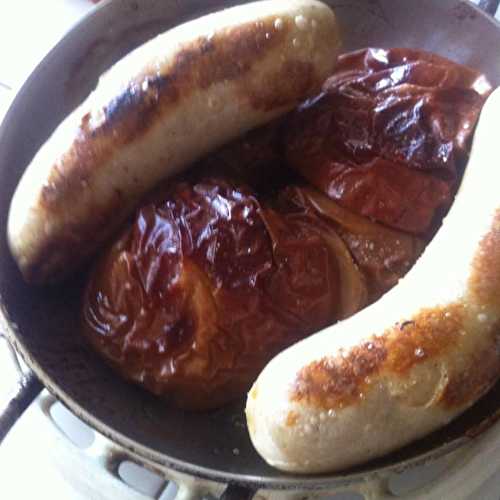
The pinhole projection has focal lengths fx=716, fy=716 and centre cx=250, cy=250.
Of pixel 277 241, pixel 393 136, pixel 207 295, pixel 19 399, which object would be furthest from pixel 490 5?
pixel 19 399

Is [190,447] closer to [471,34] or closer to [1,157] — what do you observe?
[1,157]

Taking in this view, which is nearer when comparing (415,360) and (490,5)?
(415,360)

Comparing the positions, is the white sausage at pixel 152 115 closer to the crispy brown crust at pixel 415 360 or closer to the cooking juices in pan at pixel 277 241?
the cooking juices in pan at pixel 277 241

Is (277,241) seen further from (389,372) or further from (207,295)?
(389,372)

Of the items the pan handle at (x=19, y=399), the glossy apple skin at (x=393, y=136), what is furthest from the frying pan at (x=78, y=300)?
the glossy apple skin at (x=393, y=136)

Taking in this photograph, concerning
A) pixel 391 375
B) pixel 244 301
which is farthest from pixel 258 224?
pixel 391 375
